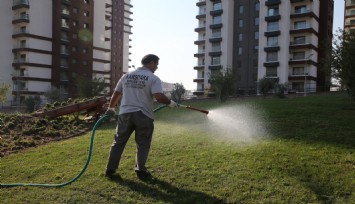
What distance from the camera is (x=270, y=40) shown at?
211ft

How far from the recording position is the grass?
5027 millimetres

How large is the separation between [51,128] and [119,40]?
114m

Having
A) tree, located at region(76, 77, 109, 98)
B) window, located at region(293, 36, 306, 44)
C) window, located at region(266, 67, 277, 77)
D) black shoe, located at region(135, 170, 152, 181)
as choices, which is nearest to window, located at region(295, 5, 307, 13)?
window, located at region(293, 36, 306, 44)

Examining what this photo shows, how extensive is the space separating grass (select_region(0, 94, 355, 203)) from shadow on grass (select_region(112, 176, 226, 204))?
0.01m

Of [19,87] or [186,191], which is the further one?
[19,87]

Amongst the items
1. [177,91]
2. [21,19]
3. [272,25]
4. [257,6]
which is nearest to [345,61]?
[177,91]

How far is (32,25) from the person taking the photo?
66.9 m

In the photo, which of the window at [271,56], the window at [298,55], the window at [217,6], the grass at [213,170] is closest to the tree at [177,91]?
the window at [271,56]

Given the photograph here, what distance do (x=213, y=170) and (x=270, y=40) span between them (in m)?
61.7

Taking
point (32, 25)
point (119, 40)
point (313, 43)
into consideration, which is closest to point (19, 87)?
point (32, 25)

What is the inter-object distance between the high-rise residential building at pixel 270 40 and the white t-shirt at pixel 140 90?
50553mm

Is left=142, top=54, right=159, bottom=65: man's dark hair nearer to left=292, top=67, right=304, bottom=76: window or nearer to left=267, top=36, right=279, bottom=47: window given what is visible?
left=292, top=67, right=304, bottom=76: window

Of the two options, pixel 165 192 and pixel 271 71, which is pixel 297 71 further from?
pixel 165 192

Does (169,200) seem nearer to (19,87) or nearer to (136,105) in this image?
(136,105)
